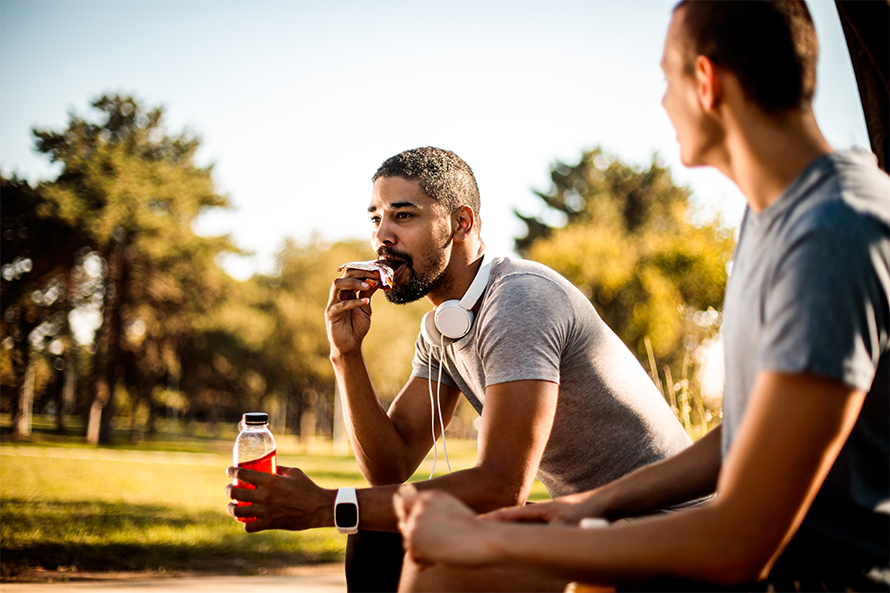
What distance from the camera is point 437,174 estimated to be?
294cm

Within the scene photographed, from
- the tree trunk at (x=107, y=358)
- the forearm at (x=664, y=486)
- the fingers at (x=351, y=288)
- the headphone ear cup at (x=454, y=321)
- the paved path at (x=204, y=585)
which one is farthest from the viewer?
the tree trunk at (x=107, y=358)

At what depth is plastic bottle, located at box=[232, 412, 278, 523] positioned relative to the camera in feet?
7.17

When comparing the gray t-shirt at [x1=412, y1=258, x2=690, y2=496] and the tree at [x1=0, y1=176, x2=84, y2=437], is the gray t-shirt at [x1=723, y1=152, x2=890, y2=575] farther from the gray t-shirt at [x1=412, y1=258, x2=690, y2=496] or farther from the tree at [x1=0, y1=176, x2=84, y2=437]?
the tree at [x1=0, y1=176, x2=84, y2=437]

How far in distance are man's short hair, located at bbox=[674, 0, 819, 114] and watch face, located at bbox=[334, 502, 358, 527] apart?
1491mm

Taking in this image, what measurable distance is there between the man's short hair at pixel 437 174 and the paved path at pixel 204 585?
3377 mm

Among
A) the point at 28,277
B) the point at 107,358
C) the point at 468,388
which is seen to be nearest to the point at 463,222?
the point at 468,388

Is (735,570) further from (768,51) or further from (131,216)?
(131,216)

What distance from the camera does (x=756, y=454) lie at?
1.08m

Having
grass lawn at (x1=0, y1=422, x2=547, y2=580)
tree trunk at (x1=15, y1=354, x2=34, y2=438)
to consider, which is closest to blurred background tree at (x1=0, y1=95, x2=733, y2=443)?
tree trunk at (x1=15, y1=354, x2=34, y2=438)

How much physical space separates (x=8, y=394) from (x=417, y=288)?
3485 centimetres

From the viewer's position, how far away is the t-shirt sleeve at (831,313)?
103cm

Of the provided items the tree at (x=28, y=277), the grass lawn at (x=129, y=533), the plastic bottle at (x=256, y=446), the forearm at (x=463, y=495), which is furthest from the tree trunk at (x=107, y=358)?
the forearm at (x=463, y=495)

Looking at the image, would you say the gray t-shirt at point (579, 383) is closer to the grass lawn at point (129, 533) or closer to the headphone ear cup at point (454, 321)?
the headphone ear cup at point (454, 321)

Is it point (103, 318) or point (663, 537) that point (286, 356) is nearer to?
point (103, 318)
